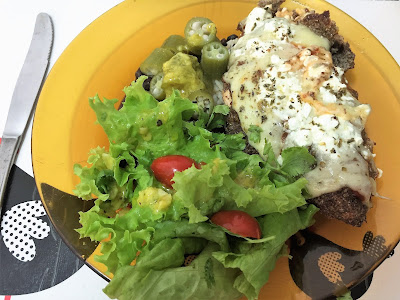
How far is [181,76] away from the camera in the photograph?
6.47ft

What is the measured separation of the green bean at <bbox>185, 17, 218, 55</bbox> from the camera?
213cm

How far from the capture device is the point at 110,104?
1719mm

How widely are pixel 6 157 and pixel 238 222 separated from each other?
140cm

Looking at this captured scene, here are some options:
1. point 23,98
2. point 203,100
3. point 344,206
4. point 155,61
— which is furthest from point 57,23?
point 344,206

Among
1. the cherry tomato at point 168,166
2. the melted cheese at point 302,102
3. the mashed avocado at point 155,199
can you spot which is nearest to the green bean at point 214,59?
the melted cheese at point 302,102

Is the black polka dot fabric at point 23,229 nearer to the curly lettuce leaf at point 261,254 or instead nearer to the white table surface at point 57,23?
the white table surface at point 57,23

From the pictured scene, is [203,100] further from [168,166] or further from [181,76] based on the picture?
[168,166]

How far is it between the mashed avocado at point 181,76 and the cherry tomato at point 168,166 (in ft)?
1.58

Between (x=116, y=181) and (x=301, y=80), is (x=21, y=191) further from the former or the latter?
(x=301, y=80)

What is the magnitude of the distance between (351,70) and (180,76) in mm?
1009

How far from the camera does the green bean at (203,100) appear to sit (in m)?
2.00

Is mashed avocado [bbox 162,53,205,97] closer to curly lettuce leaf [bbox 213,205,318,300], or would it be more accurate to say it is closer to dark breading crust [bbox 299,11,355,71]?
dark breading crust [bbox 299,11,355,71]

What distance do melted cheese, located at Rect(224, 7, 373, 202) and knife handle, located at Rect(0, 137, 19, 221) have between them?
50.0 inches

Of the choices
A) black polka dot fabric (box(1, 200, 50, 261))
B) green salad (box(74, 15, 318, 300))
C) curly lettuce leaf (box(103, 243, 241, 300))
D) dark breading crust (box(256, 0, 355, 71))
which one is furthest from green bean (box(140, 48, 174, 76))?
curly lettuce leaf (box(103, 243, 241, 300))
